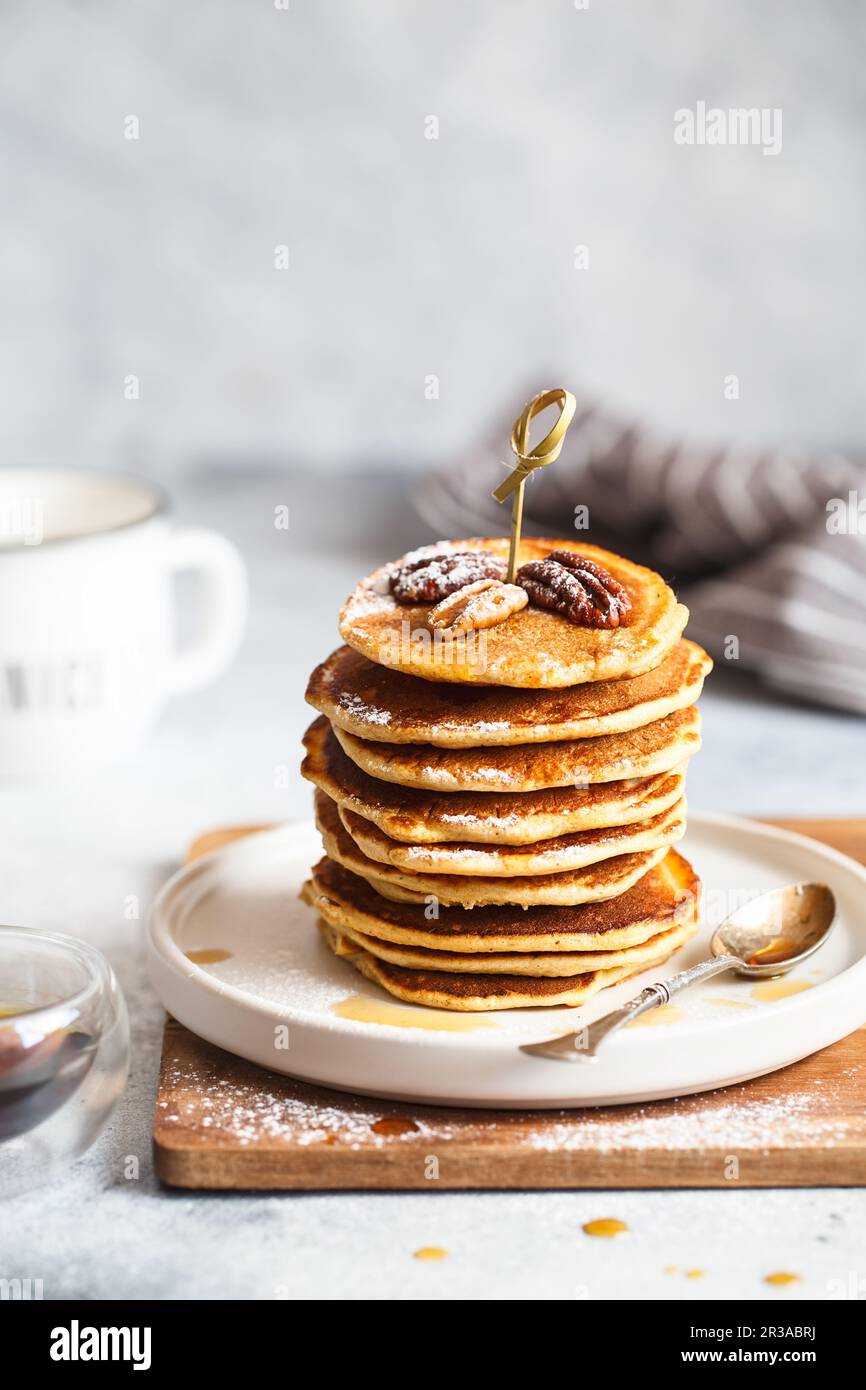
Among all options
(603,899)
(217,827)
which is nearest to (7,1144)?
(603,899)

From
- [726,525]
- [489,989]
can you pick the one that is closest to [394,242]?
[726,525]

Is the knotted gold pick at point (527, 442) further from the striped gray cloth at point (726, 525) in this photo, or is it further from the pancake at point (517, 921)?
the striped gray cloth at point (726, 525)

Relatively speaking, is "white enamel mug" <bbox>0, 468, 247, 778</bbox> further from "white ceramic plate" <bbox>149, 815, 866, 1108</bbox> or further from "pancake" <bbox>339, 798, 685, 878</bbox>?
"pancake" <bbox>339, 798, 685, 878</bbox>

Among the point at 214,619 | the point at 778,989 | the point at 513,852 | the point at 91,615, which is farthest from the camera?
the point at 214,619

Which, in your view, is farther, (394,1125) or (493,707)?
(493,707)

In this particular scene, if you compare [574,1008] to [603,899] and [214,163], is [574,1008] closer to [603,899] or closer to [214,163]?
[603,899]

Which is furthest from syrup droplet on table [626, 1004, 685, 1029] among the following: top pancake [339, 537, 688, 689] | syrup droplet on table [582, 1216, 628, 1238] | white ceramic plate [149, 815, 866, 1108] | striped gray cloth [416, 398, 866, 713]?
striped gray cloth [416, 398, 866, 713]

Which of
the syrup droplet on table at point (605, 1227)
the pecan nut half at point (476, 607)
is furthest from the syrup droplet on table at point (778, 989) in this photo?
the pecan nut half at point (476, 607)

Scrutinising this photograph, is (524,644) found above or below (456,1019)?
above

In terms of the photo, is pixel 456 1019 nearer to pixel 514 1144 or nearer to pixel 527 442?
pixel 514 1144
